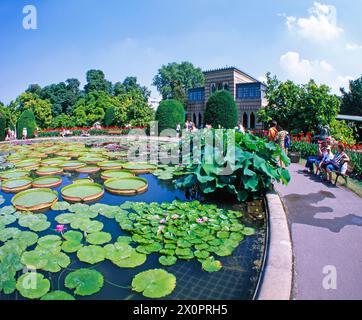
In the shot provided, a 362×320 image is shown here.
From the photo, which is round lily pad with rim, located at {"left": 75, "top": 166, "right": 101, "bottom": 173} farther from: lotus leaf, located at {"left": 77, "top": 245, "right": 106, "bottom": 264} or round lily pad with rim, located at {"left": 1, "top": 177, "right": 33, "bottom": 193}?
lotus leaf, located at {"left": 77, "top": 245, "right": 106, "bottom": 264}

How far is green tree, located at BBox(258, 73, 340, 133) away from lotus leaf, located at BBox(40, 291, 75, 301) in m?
13.0

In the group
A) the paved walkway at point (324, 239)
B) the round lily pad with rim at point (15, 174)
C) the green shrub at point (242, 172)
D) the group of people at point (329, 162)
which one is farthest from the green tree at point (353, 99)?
the round lily pad with rim at point (15, 174)

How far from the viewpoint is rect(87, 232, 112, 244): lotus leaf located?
399 centimetres

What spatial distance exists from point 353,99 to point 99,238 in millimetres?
39506

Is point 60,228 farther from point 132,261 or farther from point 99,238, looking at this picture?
point 132,261

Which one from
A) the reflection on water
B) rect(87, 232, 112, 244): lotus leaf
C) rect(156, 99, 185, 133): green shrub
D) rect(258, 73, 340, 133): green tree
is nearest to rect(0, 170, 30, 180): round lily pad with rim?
rect(87, 232, 112, 244): lotus leaf

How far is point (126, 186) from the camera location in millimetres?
7012

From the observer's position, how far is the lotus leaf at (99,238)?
3.99 m


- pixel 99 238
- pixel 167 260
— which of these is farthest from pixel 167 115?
pixel 167 260

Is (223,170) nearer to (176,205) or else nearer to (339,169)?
(176,205)

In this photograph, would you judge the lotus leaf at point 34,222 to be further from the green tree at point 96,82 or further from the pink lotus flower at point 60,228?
the green tree at point 96,82

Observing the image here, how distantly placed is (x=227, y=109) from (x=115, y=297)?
2103 cm

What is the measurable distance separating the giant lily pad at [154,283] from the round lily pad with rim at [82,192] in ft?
10.9
